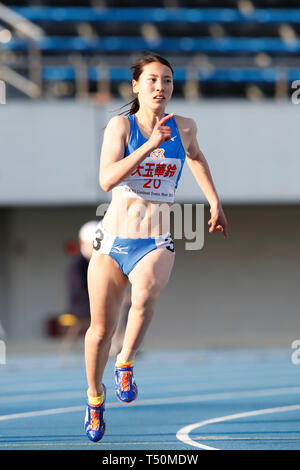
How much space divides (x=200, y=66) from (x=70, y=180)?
3734 millimetres

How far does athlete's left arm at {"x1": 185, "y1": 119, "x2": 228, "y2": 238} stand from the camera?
17.9 feet

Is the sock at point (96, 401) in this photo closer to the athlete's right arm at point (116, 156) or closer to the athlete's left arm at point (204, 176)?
the athlete's left arm at point (204, 176)

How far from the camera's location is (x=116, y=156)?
5.11 meters

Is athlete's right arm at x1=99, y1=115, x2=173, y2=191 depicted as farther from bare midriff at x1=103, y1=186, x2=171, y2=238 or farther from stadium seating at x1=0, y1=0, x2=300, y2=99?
stadium seating at x1=0, y1=0, x2=300, y2=99

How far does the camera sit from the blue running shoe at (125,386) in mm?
5586

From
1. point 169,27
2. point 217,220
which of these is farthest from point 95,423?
point 169,27

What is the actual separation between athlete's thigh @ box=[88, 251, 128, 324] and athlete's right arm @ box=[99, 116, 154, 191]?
1.68ft

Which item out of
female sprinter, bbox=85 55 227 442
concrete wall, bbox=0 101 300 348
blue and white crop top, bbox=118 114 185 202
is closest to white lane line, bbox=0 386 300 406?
female sprinter, bbox=85 55 227 442

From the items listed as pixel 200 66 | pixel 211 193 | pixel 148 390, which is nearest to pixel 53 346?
pixel 200 66

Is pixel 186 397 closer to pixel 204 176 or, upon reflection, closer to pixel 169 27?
pixel 204 176

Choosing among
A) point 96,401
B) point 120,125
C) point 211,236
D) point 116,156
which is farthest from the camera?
point 211,236

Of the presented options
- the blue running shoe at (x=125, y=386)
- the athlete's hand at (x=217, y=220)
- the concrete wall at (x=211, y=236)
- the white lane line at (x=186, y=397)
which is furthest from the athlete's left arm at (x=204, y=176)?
the concrete wall at (x=211, y=236)

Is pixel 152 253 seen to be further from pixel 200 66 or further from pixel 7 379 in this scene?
pixel 200 66

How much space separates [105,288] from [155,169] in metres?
0.72
